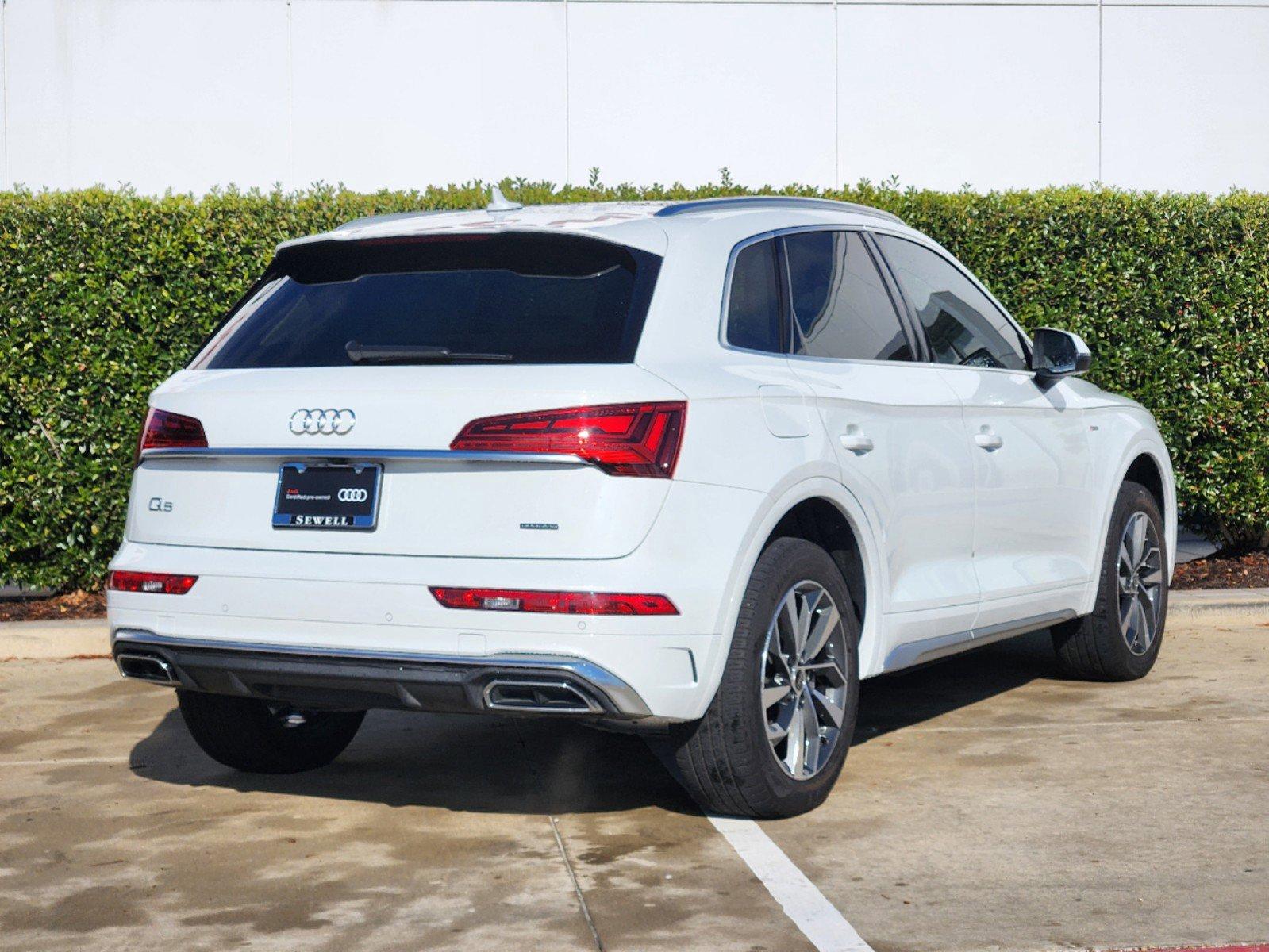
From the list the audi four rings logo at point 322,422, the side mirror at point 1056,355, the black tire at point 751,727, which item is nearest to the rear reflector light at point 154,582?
the audi four rings logo at point 322,422

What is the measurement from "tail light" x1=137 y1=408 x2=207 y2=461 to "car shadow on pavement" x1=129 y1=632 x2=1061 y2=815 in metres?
1.36

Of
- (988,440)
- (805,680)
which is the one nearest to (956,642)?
(988,440)

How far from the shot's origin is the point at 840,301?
5551mm

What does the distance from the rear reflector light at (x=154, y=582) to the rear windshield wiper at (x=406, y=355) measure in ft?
2.52

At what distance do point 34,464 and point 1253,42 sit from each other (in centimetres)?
986

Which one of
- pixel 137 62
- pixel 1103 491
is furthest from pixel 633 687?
pixel 137 62

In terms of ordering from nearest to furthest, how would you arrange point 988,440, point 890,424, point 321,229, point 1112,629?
point 890,424 < point 988,440 < point 1112,629 < point 321,229

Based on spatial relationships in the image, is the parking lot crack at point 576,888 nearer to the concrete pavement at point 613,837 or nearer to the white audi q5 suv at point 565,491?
the concrete pavement at point 613,837

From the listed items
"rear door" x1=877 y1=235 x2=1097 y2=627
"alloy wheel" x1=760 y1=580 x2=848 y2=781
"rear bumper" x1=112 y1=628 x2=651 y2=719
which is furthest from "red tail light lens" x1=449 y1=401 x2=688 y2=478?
"rear door" x1=877 y1=235 x2=1097 y2=627

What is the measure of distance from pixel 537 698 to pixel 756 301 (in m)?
1.46

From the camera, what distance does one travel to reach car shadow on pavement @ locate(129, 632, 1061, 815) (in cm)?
549

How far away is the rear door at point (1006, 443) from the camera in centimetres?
603

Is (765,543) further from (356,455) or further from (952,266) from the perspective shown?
(952,266)

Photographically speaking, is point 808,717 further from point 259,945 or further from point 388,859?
point 259,945
